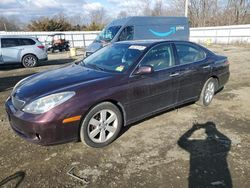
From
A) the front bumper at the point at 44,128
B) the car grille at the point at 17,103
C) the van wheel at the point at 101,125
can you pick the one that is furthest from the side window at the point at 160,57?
the car grille at the point at 17,103

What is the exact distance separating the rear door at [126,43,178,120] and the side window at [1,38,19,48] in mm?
9605

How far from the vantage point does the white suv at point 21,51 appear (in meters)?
11.5

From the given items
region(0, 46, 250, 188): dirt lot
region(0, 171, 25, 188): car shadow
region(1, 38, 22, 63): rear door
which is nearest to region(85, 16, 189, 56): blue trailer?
region(1, 38, 22, 63): rear door

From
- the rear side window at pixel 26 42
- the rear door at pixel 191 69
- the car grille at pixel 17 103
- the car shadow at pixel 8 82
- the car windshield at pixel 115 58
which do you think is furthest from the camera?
the rear side window at pixel 26 42

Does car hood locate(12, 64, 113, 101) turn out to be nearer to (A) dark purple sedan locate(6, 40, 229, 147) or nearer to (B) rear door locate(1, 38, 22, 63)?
(A) dark purple sedan locate(6, 40, 229, 147)

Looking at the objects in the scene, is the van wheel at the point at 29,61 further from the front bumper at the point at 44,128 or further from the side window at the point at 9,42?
the front bumper at the point at 44,128

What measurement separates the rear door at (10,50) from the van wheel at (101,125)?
975cm

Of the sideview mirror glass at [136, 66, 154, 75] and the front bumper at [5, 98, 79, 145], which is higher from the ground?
the sideview mirror glass at [136, 66, 154, 75]

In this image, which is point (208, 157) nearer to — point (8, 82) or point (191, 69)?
point (191, 69)

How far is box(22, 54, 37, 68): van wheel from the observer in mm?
11942

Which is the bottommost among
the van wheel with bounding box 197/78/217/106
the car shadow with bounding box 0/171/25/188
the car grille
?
the car shadow with bounding box 0/171/25/188

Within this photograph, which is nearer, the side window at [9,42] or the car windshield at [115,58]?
the car windshield at [115,58]

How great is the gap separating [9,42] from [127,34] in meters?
5.82

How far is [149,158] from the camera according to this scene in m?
3.34
